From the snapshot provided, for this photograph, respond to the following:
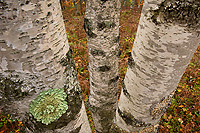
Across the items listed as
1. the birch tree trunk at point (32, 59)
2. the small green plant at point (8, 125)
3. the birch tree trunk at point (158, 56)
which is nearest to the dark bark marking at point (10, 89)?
the birch tree trunk at point (32, 59)

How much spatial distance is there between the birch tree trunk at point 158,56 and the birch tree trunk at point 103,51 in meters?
0.42

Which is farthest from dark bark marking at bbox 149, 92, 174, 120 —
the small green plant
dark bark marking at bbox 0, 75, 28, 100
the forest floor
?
the small green plant

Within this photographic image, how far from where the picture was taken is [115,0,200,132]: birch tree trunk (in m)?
Answer: 0.66

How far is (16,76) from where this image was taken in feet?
2.00

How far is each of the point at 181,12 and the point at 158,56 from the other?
1.01 ft

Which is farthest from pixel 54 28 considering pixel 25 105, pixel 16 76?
pixel 25 105

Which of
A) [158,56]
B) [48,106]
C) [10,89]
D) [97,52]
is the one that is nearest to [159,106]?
[158,56]

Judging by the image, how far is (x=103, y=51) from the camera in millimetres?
1392

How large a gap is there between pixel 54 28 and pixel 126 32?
810cm

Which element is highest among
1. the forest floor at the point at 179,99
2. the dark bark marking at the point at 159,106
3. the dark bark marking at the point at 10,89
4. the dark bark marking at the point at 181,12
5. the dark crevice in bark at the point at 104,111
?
the dark bark marking at the point at 181,12

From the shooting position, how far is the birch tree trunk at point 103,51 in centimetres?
118

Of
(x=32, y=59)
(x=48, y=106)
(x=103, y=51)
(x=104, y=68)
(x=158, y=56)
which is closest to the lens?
(x=32, y=59)

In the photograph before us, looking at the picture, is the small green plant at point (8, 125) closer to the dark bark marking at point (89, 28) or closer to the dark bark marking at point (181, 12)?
the dark bark marking at point (89, 28)

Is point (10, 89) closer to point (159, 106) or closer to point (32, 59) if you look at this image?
point (32, 59)
